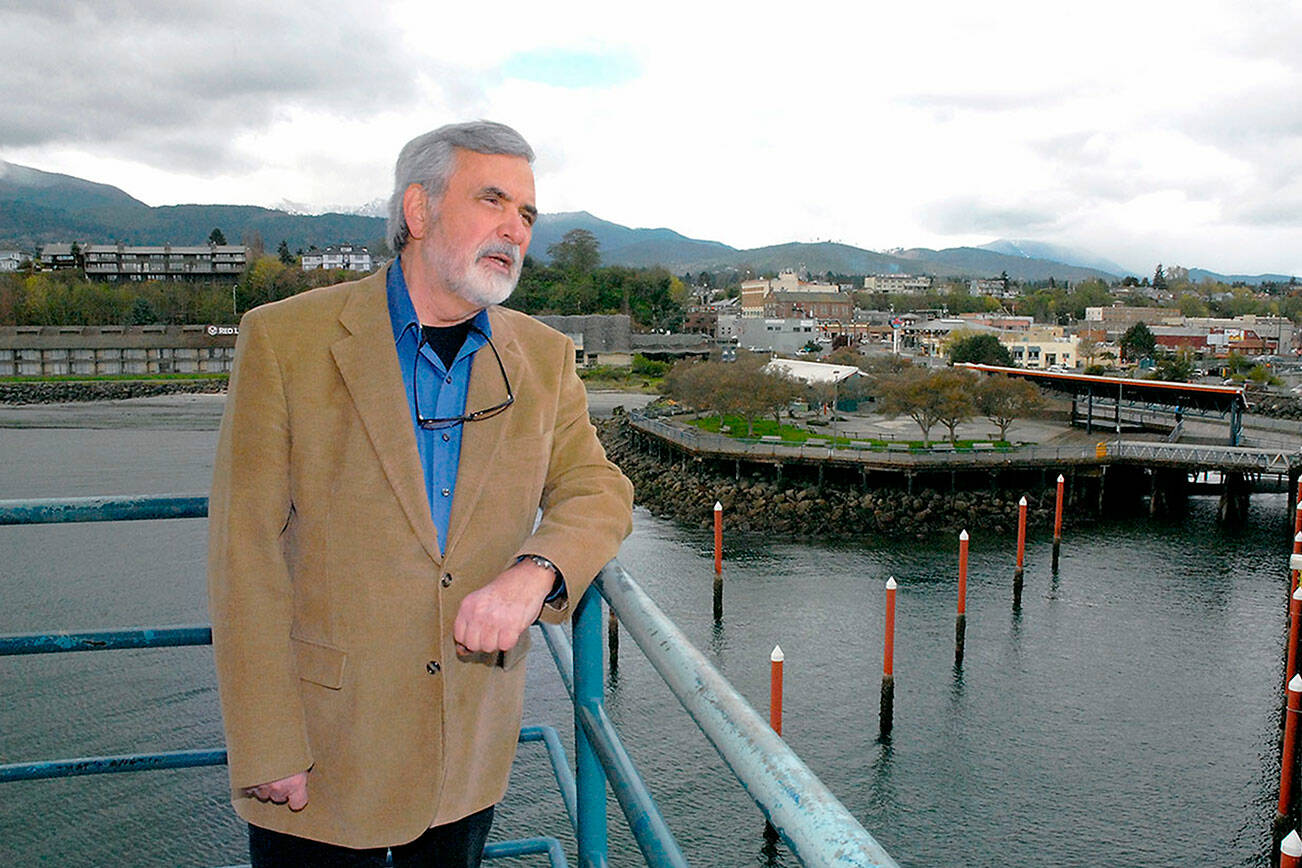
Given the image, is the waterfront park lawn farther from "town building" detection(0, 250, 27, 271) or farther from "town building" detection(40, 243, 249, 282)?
"town building" detection(0, 250, 27, 271)

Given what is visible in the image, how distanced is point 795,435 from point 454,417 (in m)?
29.7

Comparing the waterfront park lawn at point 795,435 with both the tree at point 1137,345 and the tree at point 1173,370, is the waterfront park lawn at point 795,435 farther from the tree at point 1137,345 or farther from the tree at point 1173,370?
the tree at point 1137,345

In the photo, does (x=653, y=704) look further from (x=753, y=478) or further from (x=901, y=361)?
(x=901, y=361)

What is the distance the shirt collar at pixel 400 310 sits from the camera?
1.41 meters

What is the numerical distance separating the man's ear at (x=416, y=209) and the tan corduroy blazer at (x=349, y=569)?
120 mm

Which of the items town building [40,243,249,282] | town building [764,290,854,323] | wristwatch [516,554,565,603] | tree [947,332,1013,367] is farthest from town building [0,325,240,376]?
wristwatch [516,554,565,603]

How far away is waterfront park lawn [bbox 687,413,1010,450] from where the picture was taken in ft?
90.7

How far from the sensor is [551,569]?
134 centimetres

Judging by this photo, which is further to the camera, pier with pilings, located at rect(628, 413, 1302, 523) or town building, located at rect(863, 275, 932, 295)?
town building, located at rect(863, 275, 932, 295)

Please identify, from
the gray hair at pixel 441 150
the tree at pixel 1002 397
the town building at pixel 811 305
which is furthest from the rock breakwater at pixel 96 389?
the gray hair at pixel 441 150

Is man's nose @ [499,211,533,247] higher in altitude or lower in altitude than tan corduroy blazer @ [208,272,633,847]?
higher

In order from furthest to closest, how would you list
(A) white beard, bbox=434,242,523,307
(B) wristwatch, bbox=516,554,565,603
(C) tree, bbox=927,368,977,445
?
(C) tree, bbox=927,368,977,445
(A) white beard, bbox=434,242,523,307
(B) wristwatch, bbox=516,554,565,603

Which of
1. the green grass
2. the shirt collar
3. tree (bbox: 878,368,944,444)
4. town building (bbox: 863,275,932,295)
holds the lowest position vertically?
the green grass

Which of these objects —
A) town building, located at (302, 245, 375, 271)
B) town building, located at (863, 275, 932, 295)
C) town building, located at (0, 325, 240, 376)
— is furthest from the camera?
town building, located at (863, 275, 932, 295)
